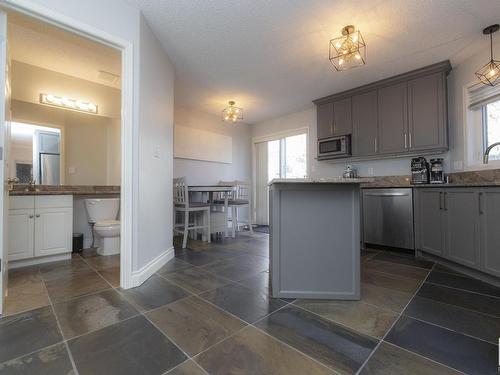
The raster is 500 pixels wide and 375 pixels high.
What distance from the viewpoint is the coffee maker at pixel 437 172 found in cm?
290

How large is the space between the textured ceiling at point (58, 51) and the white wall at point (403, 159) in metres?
3.22

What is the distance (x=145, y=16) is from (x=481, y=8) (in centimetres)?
292

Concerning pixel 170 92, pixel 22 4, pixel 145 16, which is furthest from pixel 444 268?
pixel 22 4

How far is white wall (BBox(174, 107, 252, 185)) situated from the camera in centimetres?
443

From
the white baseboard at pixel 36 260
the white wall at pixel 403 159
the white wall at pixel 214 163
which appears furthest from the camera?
the white wall at pixel 214 163

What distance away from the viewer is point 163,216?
2549mm

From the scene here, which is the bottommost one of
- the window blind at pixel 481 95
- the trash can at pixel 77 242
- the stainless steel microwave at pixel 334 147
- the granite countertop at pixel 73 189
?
the trash can at pixel 77 242

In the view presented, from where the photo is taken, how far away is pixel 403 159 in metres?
3.44

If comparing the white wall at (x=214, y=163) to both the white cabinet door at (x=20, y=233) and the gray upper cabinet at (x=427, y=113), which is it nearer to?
the white cabinet door at (x=20, y=233)

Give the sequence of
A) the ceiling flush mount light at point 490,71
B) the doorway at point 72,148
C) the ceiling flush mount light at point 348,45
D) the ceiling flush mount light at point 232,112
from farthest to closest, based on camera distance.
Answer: the ceiling flush mount light at point 232,112, the ceiling flush mount light at point 490,71, the ceiling flush mount light at point 348,45, the doorway at point 72,148

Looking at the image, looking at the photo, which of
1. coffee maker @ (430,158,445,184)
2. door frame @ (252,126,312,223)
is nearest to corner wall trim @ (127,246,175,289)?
door frame @ (252,126,312,223)

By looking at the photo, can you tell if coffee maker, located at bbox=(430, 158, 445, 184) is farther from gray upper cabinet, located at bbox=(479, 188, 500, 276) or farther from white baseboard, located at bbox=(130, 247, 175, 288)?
white baseboard, located at bbox=(130, 247, 175, 288)

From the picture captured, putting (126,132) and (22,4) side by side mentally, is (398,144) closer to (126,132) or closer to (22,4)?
(126,132)

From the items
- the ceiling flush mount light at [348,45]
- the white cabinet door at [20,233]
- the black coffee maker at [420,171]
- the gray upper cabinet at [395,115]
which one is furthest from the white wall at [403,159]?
the white cabinet door at [20,233]
